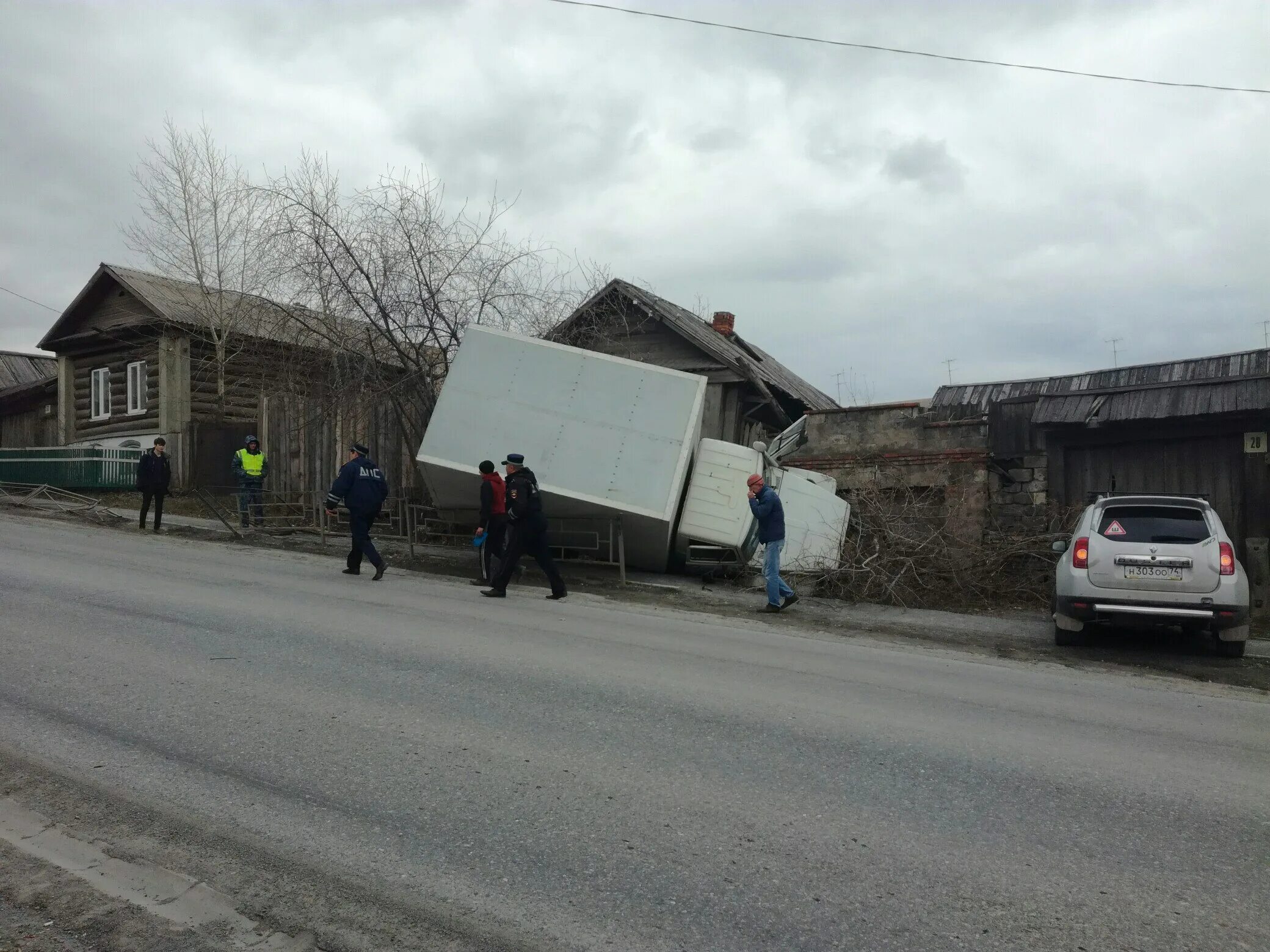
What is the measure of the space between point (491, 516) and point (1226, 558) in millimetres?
7878

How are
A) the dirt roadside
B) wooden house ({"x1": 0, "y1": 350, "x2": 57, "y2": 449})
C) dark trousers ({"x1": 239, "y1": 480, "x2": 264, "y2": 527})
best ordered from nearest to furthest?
1. the dirt roadside
2. dark trousers ({"x1": 239, "y1": 480, "x2": 264, "y2": 527})
3. wooden house ({"x1": 0, "y1": 350, "x2": 57, "y2": 449})

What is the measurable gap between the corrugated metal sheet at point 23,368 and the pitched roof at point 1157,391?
41115 mm

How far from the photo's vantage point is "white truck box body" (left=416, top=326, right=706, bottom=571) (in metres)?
12.2


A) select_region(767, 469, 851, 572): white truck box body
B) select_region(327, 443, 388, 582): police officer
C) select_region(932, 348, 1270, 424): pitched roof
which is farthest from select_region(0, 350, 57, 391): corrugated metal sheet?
select_region(932, 348, 1270, 424): pitched roof

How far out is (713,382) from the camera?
19.4m

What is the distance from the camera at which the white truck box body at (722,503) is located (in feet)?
42.6

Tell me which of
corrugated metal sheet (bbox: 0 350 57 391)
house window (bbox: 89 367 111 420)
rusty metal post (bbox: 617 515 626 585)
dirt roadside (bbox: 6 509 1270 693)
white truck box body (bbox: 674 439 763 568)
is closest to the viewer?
dirt roadside (bbox: 6 509 1270 693)

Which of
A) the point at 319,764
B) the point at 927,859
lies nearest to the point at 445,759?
Result: the point at 319,764

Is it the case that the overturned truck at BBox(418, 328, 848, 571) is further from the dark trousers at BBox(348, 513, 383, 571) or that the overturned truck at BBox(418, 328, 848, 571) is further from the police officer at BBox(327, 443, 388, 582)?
the dark trousers at BBox(348, 513, 383, 571)

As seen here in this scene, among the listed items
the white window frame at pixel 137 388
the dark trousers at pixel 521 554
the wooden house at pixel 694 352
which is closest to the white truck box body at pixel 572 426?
the dark trousers at pixel 521 554

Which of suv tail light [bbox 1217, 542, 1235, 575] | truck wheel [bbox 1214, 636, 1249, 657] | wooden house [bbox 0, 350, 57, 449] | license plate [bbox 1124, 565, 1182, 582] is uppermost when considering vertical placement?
wooden house [bbox 0, 350, 57, 449]

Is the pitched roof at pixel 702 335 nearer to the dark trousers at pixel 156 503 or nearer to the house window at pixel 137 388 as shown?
the dark trousers at pixel 156 503

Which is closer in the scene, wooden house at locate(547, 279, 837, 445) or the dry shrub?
the dry shrub

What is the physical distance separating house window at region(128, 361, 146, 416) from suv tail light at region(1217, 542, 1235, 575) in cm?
2396
